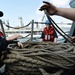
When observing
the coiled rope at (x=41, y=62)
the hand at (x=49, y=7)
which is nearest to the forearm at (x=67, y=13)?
the hand at (x=49, y=7)

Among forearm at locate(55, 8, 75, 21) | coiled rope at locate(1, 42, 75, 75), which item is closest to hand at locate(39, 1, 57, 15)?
forearm at locate(55, 8, 75, 21)

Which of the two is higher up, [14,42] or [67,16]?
[67,16]

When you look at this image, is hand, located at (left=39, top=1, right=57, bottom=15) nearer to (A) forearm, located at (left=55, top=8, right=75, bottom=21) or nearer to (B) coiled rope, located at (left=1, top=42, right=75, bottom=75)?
(A) forearm, located at (left=55, top=8, right=75, bottom=21)

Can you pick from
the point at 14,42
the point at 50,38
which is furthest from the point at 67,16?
the point at 50,38

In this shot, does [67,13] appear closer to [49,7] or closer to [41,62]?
[49,7]

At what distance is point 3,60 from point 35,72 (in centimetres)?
28

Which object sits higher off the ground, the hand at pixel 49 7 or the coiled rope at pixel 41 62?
the hand at pixel 49 7

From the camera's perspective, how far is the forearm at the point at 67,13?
1.30m

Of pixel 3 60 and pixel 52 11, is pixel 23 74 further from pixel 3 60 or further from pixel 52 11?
pixel 52 11

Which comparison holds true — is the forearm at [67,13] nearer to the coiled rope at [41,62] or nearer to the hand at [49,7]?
the hand at [49,7]

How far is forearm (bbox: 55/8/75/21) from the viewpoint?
130 centimetres

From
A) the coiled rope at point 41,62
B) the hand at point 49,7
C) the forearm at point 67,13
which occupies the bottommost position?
the coiled rope at point 41,62

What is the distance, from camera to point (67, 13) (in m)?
1.32

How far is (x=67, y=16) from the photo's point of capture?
4.36 ft
